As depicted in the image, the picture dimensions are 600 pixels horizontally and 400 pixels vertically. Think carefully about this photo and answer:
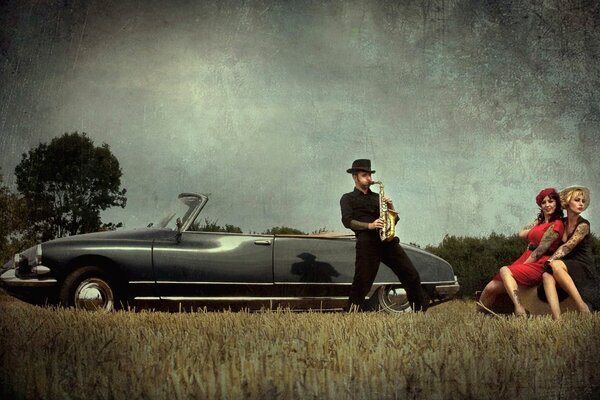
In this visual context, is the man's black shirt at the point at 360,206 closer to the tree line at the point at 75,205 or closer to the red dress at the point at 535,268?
the red dress at the point at 535,268

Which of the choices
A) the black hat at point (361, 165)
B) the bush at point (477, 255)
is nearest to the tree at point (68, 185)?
the bush at point (477, 255)

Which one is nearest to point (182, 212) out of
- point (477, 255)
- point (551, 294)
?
point (551, 294)

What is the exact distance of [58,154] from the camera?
17594 mm

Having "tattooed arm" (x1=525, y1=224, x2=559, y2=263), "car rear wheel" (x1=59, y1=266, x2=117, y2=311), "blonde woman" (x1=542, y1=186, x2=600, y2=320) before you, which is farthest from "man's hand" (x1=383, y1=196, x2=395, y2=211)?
"car rear wheel" (x1=59, y1=266, x2=117, y2=311)

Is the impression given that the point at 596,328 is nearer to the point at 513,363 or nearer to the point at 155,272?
the point at 513,363

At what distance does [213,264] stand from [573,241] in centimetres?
367

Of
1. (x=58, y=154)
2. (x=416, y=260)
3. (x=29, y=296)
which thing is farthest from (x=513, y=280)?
(x=58, y=154)

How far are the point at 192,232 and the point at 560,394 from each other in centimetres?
502

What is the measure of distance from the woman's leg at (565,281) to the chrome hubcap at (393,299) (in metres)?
2.31

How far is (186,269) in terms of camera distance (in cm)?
757

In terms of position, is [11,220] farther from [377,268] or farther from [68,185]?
[377,268]

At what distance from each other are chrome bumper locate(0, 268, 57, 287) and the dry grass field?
1.52m

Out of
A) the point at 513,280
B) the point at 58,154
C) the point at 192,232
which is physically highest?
the point at 58,154

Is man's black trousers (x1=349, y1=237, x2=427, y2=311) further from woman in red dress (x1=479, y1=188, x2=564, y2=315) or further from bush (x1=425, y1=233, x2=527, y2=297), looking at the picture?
bush (x1=425, y1=233, x2=527, y2=297)
